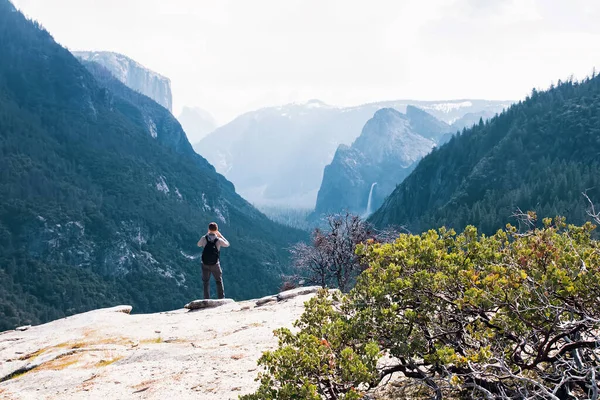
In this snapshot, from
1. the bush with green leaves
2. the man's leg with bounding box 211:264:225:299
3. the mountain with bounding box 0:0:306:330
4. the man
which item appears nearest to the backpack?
the man

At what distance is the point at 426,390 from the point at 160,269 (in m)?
175

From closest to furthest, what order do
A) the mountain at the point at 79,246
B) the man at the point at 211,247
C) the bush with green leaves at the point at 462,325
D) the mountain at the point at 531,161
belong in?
the bush with green leaves at the point at 462,325 → the man at the point at 211,247 → the mountain at the point at 531,161 → the mountain at the point at 79,246

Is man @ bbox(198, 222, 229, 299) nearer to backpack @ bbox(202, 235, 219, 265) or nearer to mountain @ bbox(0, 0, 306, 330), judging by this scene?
backpack @ bbox(202, 235, 219, 265)

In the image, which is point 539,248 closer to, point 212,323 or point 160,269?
point 212,323

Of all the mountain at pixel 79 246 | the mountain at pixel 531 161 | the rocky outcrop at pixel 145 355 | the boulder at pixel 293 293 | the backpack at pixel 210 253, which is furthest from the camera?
the mountain at pixel 79 246

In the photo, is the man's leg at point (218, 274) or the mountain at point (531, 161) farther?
the mountain at point (531, 161)

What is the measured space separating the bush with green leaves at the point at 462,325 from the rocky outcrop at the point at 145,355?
401 centimetres

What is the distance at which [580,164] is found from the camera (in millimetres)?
141500

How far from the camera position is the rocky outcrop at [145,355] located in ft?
32.3

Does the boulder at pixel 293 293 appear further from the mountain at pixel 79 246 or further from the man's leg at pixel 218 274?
the mountain at pixel 79 246

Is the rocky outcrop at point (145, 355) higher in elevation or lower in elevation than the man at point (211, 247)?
lower

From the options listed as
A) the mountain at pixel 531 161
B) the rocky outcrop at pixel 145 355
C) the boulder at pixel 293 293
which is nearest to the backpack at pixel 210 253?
the rocky outcrop at pixel 145 355

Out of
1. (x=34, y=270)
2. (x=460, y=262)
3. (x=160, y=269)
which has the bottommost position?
(x=160, y=269)

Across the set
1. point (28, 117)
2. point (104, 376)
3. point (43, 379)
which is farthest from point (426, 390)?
point (28, 117)
